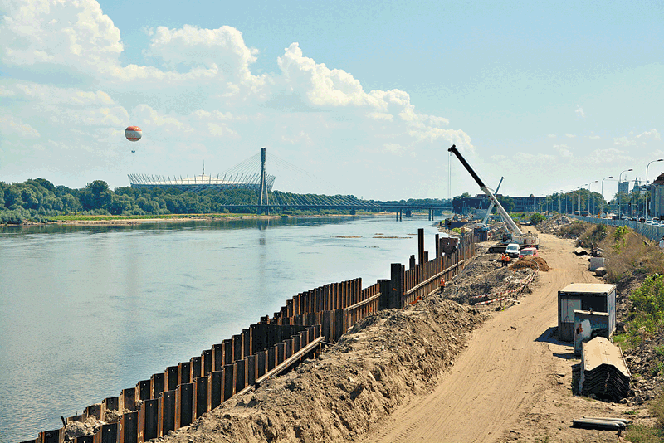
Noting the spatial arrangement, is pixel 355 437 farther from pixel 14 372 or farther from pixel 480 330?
A: pixel 14 372

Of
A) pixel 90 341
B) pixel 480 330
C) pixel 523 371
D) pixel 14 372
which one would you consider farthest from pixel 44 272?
pixel 523 371

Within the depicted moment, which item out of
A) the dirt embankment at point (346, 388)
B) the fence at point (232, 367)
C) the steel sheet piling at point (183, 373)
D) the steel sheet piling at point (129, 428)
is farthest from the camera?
the steel sheet piling at point (183, 373)

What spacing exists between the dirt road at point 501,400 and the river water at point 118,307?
45.4ft

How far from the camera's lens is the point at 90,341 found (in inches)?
1363

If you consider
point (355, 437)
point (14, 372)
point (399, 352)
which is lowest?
point (14, 372)

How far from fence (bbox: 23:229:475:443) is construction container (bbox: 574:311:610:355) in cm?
841

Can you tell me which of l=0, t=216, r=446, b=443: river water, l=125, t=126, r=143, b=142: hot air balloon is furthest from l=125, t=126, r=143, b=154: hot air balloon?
l=0, t=216, r=446, b=443: river water

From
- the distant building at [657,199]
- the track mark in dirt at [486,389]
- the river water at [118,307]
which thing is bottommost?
the river water at [118,307]

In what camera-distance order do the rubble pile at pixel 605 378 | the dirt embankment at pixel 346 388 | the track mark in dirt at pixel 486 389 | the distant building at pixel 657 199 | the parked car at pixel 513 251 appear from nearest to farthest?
the dirt embankment at pixel 346 388 → the track mark in dirt at pixel 486 389 → the rubble pile at pixel 605 378 → the parked car at pixel 513 251 → the distant building at pixel 657 199

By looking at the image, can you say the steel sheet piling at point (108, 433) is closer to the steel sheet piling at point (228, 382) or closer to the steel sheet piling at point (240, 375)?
the steel sheet piling at point (228, 382)

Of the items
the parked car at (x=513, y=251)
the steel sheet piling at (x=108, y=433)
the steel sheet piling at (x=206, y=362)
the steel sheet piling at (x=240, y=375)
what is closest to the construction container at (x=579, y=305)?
the steel sheet piling at (x=240, y=375)

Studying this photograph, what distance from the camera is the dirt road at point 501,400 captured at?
14328 millimetres

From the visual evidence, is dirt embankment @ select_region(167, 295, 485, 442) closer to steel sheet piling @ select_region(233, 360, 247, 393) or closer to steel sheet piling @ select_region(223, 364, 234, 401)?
steel sheet piling @ select_region(223, 364, 234, 401)

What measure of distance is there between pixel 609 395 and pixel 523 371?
125 inches
